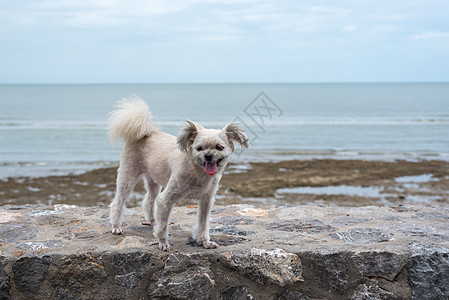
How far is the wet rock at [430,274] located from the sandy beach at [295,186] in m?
7.17

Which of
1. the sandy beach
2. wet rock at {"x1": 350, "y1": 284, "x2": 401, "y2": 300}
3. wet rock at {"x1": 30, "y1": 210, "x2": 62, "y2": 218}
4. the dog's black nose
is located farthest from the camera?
the sandy beach

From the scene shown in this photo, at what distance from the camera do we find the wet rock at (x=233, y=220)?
16.3 ft

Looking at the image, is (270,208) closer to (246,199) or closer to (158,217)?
(158,217)

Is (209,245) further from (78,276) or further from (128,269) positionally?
(78,276)

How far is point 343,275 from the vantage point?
12.1 feet

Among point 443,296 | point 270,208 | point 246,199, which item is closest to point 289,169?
point 246,199

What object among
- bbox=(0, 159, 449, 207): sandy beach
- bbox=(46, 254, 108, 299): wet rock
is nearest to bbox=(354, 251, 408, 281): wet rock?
bbox=(46, 254, 108, 299): wet rock

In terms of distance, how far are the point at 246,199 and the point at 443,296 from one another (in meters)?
8.70

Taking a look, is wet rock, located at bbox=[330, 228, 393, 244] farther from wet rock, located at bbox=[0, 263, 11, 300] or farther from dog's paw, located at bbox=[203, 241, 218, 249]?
wet rock, located at bbox=[0, 263, 11, 300]

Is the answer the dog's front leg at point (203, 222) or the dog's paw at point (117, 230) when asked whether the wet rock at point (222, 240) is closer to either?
the dog's front leg at point (203, 222)

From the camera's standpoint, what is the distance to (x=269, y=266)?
369 cm

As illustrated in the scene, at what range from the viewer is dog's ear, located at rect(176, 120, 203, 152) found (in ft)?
11.7

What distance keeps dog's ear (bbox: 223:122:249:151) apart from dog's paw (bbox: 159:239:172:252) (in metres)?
1.15

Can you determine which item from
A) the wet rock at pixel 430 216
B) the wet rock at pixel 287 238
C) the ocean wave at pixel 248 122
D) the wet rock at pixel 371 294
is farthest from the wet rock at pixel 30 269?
the ocean wave at pixel 248 122
